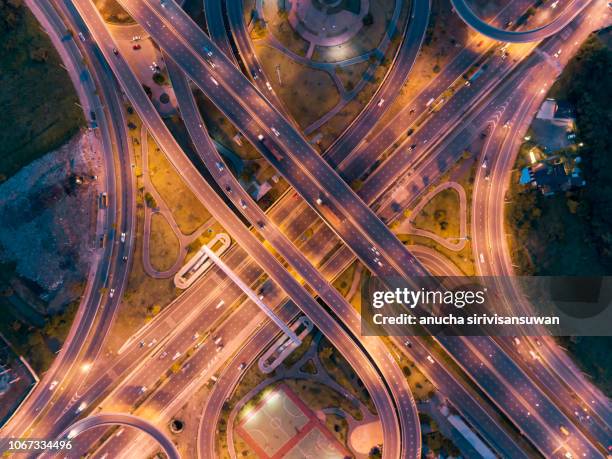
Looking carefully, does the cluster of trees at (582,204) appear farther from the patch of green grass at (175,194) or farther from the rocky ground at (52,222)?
the rocky ground at (52,222)

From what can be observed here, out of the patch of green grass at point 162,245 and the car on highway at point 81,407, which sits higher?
the patch of green grass at point 162,245

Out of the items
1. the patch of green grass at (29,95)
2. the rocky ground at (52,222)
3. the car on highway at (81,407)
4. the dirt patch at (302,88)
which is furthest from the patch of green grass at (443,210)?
the car on highway at (81,407)

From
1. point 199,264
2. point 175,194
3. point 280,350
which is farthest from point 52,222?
point 280,350

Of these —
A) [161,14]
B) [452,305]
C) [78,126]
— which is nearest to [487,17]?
[452,305]

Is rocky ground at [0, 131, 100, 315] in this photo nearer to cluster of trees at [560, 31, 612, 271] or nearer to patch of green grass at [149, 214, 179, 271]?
patch of green grass at [149, 214, 179, 271]

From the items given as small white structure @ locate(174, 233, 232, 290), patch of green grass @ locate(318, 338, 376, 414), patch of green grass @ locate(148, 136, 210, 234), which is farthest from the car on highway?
patch of green grass @ locate(318, 338, 376, 414)

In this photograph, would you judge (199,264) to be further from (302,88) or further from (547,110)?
(547,110)
